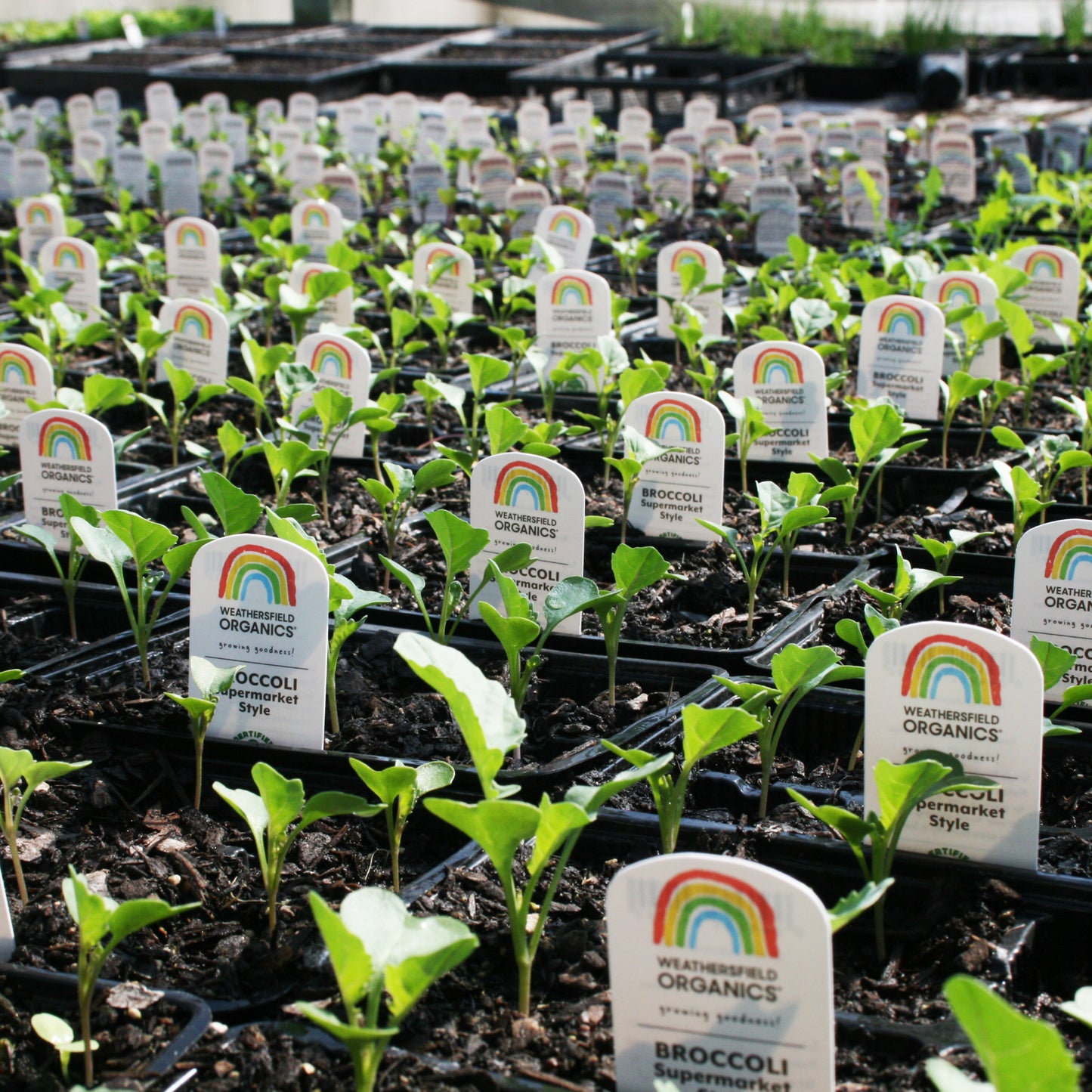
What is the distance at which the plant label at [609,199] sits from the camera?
213 inches

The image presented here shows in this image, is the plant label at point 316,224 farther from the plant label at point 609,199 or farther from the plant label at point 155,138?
the plant label at point 155,138

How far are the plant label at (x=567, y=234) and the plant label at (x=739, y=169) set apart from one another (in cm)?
132

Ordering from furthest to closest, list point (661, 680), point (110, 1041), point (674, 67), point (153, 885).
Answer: point (674, 67), point (661, 680), point (153, 885), point (110, 1041)

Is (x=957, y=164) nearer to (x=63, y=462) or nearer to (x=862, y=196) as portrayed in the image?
(x=862, y=196)

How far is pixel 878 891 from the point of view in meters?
1.19

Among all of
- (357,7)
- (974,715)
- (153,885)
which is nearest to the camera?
(974,715)

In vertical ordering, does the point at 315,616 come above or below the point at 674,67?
below

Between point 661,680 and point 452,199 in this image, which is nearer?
point 661,680

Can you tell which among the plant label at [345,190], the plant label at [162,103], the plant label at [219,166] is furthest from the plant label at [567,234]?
the plant label at [162,103]

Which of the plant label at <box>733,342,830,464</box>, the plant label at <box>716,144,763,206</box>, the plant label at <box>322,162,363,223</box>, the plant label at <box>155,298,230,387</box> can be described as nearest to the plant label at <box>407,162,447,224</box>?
the plant label at <box>322,162,363,223</box>

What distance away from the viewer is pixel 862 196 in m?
5.34

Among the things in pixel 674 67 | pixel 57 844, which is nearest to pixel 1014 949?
pixel 57 844

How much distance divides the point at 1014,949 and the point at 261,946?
0.80 meters

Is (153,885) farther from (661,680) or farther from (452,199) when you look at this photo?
(452,199)
